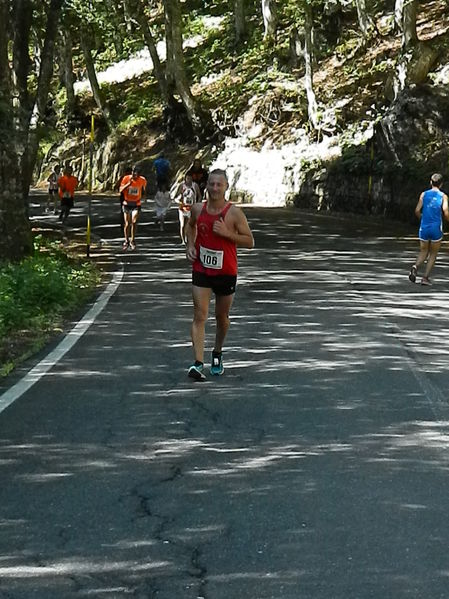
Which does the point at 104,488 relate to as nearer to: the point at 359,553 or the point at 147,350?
the point at 359,553

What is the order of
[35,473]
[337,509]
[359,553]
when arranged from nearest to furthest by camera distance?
[359,553], [337,509], [35,473]

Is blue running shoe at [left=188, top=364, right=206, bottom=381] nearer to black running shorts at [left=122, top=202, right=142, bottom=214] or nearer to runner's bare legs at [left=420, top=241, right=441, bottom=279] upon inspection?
runner's bare legs at [left=420, top=241, right=441, bottom=279]

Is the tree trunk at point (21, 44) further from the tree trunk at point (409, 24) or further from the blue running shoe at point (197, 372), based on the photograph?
the tree trunk at point (409, 24)

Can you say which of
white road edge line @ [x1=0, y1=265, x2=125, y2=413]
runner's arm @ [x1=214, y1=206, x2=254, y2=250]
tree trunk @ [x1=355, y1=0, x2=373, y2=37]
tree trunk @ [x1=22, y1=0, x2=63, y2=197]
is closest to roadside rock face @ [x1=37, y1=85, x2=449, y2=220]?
tree trunk @ [x1=355, y1=0, x2=373, y2=37]

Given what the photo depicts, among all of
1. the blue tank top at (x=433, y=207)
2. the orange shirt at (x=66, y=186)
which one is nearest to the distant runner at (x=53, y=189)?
the orange shirt at (x=66, y=186)

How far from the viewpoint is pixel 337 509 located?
6340 mm

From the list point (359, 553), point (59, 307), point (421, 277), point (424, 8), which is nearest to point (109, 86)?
point (424, 8)

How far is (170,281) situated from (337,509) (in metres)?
12.3

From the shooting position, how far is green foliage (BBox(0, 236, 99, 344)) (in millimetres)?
13383

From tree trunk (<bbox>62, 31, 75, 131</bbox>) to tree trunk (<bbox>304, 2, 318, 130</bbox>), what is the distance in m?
17.0

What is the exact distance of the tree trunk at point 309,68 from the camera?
38.8 metres

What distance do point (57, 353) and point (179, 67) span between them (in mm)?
35420

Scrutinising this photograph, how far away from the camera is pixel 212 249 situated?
33.4 feet

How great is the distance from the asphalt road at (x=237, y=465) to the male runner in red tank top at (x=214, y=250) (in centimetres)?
33
